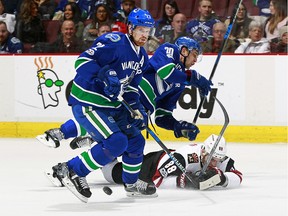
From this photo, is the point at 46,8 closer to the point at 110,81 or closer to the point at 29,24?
the point at 29,24

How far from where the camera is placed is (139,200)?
17.8 ft

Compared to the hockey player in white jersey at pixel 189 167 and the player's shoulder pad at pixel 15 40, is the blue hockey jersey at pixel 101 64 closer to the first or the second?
the hockey player in white jersey at pixel 189 167

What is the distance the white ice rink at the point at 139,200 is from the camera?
4980mm

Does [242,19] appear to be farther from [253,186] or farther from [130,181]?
[130,181]

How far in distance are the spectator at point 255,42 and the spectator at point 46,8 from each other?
6.84ft

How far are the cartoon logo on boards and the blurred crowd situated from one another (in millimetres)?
153

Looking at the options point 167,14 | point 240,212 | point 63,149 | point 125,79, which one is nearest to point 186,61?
point 125,79

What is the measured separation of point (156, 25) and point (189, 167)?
11.1ft

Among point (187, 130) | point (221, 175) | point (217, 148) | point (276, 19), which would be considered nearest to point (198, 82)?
point (187, 130)

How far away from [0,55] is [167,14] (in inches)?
68.2

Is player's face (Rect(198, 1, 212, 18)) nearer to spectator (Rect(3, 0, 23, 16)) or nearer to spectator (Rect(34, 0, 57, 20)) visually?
spectator (Rect(34, 0, 57, 20))

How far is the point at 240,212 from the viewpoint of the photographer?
4949mm

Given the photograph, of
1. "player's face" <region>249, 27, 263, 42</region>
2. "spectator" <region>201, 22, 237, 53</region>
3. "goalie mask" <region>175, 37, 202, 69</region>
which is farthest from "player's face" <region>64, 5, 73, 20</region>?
"goalie mask" <region>175, 37, 202, 69</region>

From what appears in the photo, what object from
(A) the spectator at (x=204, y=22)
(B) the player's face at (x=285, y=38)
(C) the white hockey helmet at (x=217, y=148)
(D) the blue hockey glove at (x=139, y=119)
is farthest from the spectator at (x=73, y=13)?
(D) the blue hockey glove at (x=139, y=119)
